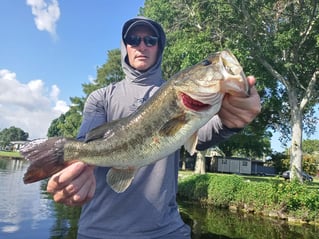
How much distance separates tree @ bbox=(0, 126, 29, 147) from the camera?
165m

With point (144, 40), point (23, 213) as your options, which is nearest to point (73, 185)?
point (144, 40)

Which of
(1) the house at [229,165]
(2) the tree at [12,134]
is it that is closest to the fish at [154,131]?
(1) the house at [229,165]

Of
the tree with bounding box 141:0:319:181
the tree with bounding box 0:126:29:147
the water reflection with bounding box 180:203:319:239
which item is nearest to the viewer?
the water reflection with bounding box 180:203:319:239

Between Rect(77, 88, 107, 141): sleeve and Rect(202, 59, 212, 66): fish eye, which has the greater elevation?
Rect(202, 59, 212, 66): fish eye

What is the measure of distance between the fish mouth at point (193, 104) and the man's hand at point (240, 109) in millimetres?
201

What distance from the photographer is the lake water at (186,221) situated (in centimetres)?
1508

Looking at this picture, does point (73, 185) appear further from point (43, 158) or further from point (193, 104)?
point (193, 104)

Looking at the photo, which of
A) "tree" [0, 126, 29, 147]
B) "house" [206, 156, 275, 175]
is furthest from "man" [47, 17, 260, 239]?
"tree" [0, 126, 29, 147]

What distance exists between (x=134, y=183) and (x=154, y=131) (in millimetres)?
705

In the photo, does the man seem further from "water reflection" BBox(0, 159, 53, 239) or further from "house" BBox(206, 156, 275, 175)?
"house" BBox(206, 156, 275, 175)

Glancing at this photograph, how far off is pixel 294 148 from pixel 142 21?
77.8ft

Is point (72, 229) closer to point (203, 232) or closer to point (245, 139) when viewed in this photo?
point (203, 232)

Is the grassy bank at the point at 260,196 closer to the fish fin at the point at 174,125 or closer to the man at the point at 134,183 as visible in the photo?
the man at the point at 134,183

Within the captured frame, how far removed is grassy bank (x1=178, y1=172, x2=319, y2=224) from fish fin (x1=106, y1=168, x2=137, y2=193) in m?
18.2
